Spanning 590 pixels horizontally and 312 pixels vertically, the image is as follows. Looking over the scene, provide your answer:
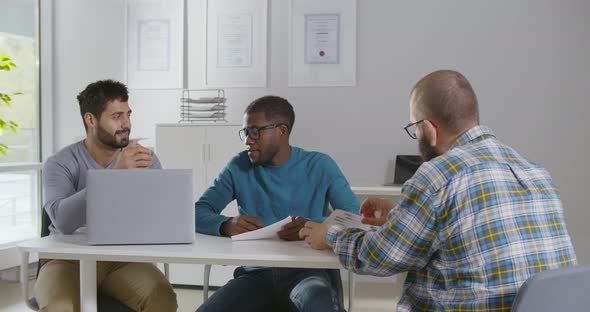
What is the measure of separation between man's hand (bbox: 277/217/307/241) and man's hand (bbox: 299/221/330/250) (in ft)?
0.35

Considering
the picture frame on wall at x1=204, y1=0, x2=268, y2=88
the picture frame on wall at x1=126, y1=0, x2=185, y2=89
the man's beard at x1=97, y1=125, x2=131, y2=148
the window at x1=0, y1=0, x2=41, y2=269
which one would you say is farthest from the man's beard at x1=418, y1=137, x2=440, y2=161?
the window at x1=0, y1=0, x2=41, y2=269

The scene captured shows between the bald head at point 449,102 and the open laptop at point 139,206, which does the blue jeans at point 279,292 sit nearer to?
the open laptop at point 139,206

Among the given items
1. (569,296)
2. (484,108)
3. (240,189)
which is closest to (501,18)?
(484,108)

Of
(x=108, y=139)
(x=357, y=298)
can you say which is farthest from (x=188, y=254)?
(x=357, y=298)

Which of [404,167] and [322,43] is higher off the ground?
[322,43]

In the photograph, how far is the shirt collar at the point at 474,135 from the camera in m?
1.82

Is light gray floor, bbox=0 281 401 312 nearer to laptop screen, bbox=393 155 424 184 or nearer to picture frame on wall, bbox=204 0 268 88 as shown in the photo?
laptop screen, bbox=393 155 424 184

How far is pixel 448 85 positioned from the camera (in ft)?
6.01

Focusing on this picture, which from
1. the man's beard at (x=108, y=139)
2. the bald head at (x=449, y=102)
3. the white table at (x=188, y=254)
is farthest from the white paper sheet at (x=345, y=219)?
the man's beard at (x=108, y=139)

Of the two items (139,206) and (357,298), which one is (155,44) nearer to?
(357,298)

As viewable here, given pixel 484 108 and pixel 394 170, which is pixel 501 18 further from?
pixel 394 170

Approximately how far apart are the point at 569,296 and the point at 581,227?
3.56 m

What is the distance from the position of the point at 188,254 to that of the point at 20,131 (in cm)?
381

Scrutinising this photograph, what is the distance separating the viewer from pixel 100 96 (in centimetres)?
294
